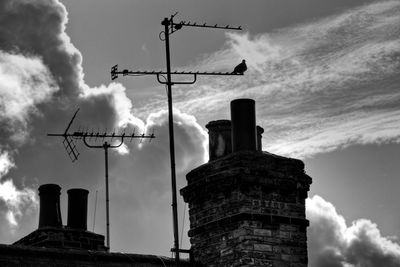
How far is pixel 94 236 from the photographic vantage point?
19.8 metres

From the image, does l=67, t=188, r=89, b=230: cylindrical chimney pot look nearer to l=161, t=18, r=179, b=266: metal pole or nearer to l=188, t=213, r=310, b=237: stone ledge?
l=161, t=18, r=179, b=266: metal pole

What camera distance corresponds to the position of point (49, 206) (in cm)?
1967

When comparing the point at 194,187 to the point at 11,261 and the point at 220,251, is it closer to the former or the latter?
the point at 220,251

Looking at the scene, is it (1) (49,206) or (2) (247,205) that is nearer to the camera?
(2) (247,205)

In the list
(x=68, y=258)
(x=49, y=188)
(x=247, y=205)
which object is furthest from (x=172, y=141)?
(x=49, y=188)

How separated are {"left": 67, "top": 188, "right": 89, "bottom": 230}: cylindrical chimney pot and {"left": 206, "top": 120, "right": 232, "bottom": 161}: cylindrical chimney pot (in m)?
3.60

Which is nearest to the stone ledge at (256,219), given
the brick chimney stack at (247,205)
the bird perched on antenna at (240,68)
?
the brick chimney stack at (247,205)

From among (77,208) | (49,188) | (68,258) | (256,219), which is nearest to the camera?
(68,258)

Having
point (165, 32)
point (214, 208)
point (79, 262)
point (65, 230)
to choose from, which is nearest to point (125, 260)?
point (79, 262)

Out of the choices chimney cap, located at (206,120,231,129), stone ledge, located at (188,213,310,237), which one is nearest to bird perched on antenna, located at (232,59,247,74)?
chimney cap, located at (206,120,231,129)

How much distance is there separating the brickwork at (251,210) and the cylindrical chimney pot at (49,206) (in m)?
3.63

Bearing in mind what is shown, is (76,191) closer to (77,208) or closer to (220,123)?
(77,208)

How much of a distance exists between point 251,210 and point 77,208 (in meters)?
5.06

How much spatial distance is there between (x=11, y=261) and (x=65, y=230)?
13.0 feet
